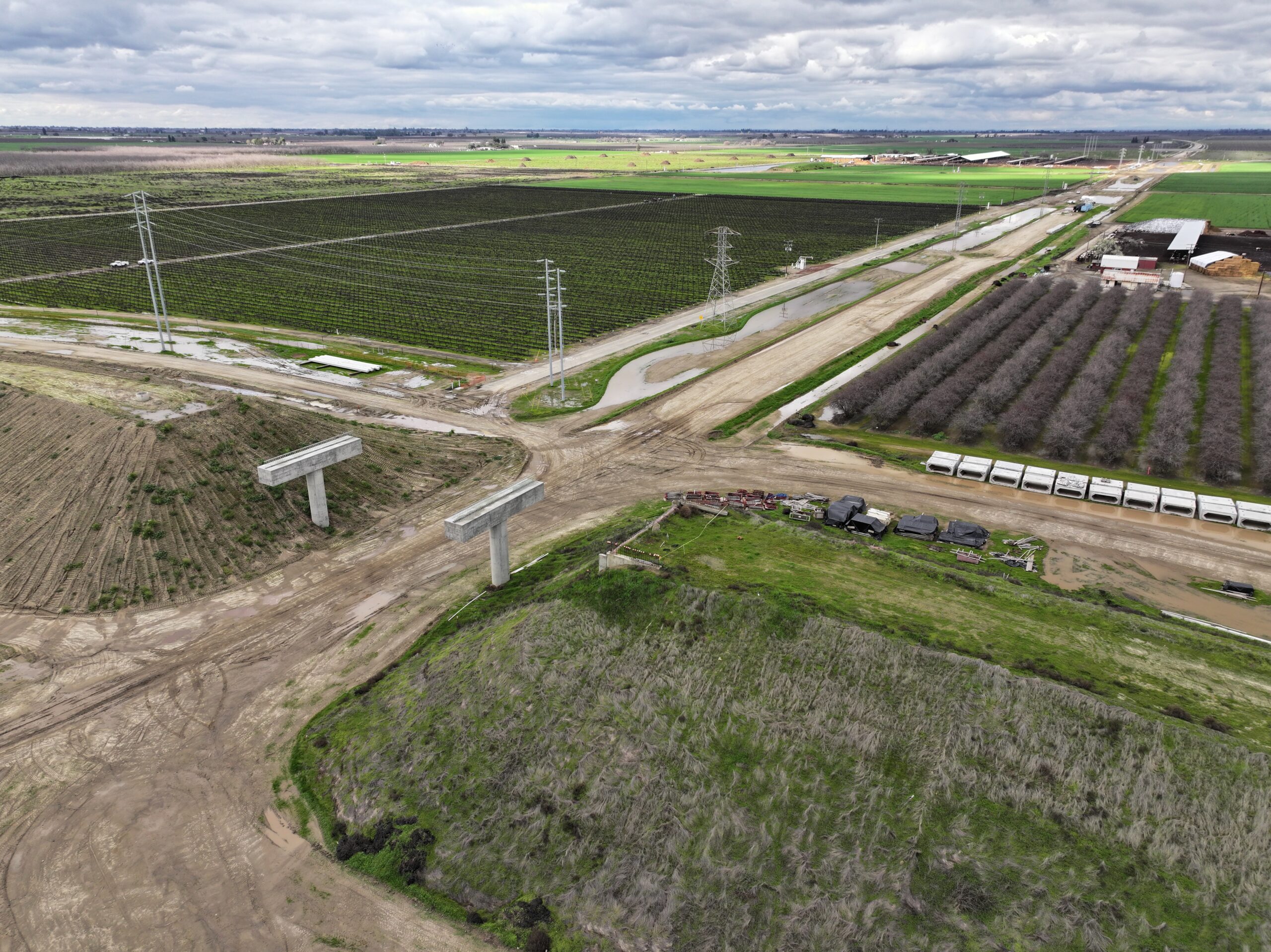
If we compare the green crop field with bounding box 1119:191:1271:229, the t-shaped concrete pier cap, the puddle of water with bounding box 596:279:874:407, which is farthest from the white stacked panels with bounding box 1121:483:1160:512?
the green crop field with bounding box 1119:191:1271:229

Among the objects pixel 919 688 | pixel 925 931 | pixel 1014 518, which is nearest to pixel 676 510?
pixel 919 688

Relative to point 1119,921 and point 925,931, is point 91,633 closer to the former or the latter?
point 925,931

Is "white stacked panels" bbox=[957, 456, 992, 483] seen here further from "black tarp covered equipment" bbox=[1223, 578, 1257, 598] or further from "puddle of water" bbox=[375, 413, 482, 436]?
"puddle of water" bbox=[375, 413, 482, 436]

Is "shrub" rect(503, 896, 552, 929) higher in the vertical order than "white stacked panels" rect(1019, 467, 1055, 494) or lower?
lower

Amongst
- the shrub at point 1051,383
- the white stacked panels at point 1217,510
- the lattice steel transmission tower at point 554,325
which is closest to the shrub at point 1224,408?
the white stacked panels at point 1217,510

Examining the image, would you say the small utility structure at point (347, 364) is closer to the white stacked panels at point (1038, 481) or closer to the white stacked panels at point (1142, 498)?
the white stacked panels at point (1038, 481)

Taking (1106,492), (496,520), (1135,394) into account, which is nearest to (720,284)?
(1135,394)
